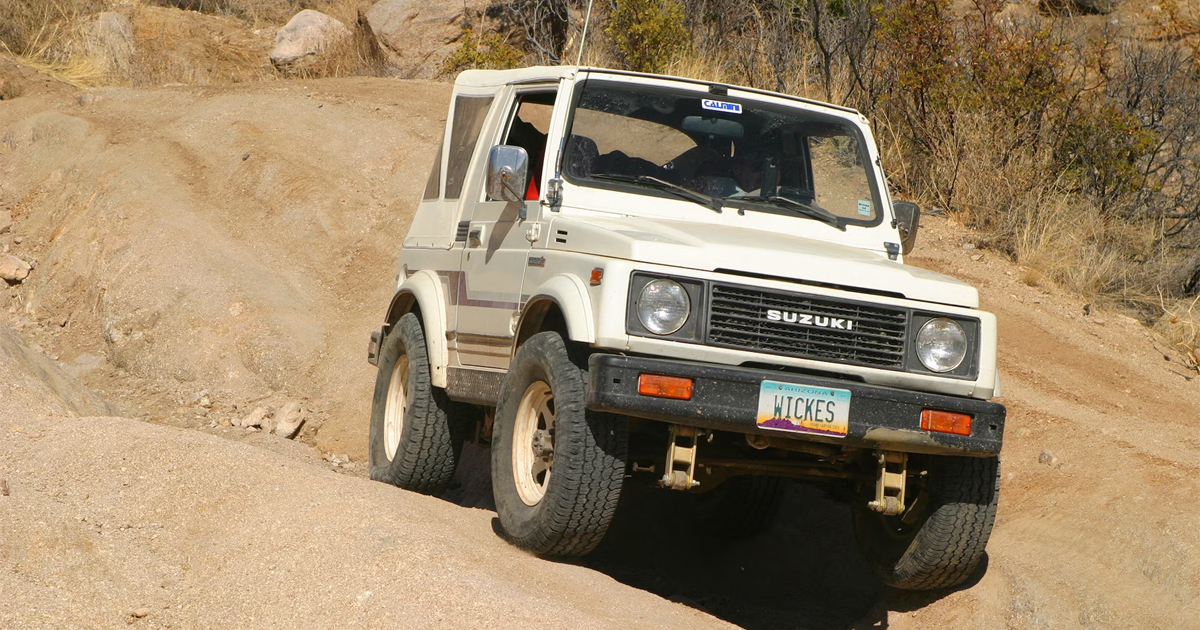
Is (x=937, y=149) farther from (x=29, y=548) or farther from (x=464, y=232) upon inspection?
(x=29, y=548)

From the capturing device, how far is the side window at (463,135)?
6395mm

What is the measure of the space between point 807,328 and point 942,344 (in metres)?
0.58

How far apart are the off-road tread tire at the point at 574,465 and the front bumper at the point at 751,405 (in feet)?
0.66

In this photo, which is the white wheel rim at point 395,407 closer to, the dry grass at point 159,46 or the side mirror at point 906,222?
the side mirror at point 906,222

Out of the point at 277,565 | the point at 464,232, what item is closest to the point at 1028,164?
the point at 464,232

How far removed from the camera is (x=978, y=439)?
4.57 meters

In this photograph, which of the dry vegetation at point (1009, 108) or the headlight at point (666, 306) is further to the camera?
the dry vegetation at point (1009, 108)

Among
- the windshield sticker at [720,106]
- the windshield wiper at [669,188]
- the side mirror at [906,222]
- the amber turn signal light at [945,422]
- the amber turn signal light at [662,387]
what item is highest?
the windshield sticker at [720,106]

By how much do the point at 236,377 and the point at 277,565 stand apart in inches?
212

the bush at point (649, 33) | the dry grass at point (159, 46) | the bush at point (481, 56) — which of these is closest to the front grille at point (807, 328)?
the bush at point (649, 33)

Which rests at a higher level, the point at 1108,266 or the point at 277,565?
the point at 1108,266

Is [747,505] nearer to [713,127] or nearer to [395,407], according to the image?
[395,407]

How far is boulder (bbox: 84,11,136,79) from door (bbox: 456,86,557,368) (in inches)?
476

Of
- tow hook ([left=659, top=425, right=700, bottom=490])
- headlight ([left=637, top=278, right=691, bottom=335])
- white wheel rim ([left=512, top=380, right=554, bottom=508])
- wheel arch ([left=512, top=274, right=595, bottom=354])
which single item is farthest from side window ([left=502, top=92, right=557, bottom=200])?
tow hook ([left=659, top=425, right=700, bottom=490])
